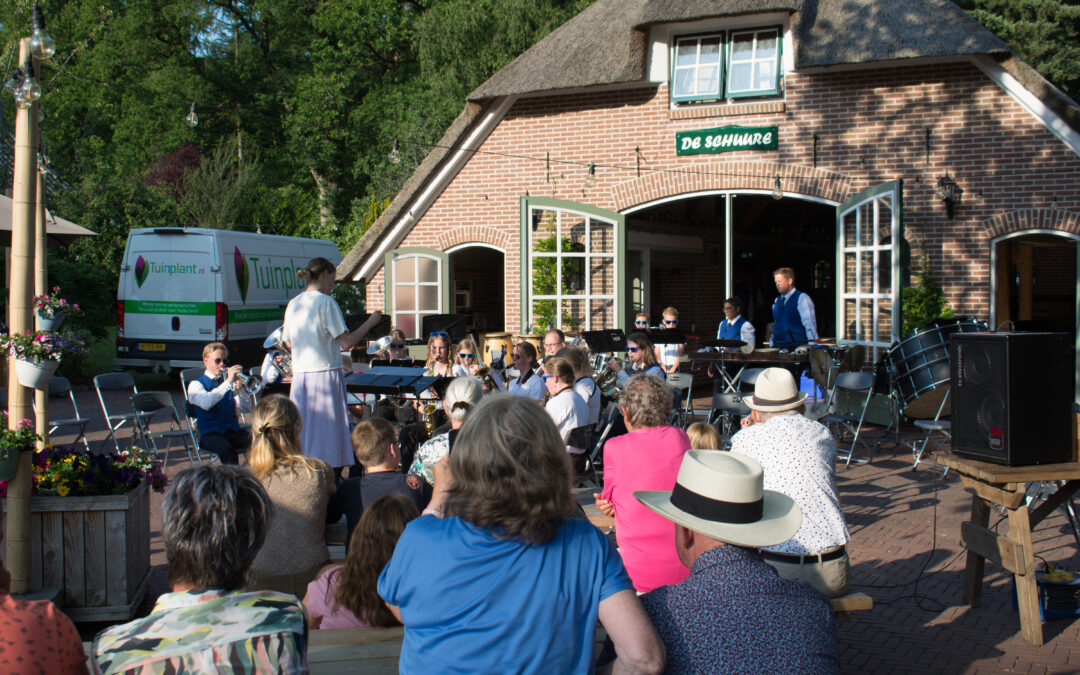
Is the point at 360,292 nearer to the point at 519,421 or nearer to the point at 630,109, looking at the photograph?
the point at 630,109

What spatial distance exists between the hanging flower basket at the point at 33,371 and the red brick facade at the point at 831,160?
9.75m

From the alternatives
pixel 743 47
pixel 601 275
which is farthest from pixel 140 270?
pixel 743 47

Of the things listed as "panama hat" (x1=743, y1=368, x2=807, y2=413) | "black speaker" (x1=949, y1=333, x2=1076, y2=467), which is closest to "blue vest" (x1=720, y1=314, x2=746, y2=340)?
"black speaker" (x1=949, y1=333, x2=1076, y2=467)

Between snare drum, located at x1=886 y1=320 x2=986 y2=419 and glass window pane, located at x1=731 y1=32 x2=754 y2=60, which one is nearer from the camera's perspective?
snare drum, located at x1=886 y1=320 x2=986 y2=419

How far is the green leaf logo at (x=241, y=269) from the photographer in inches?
612

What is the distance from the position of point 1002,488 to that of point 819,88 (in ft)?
29.0

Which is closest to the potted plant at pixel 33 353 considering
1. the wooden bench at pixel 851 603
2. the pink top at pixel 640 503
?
the pink top at pixel 640 503

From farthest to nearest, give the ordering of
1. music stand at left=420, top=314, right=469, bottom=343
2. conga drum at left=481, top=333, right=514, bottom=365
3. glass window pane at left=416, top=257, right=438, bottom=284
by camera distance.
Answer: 1. glass window pane at left=416, top=257, right=438, bottom=284
2. conga drum at left=481, top=333, right=514, bottom=365
3. music stand at left=420, top=314, right=469, bottom=343

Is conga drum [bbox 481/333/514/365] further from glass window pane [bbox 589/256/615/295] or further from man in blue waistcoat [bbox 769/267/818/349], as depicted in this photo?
man in blue waistcoat [bbox 769/267/818/349]

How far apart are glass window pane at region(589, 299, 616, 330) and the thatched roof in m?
3.16

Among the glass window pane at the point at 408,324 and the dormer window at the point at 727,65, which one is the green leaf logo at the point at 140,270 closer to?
the glass window pane at the point at 408,324

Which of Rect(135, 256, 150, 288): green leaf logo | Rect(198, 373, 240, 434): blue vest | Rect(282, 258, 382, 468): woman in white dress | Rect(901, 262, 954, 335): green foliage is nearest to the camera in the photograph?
Rect(282, 258, 382, 468): woman in white dress

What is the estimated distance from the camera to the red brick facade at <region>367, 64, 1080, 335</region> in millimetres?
11742

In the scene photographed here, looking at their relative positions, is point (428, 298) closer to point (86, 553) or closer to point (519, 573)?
point (86, 553)
